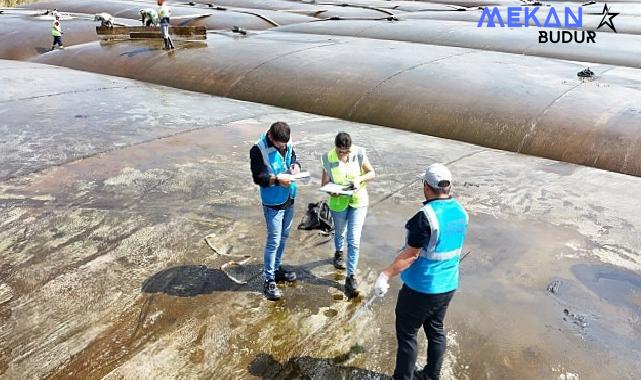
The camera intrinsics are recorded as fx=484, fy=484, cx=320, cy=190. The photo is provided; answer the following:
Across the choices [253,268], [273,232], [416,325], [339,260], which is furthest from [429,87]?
Result: [416,325]

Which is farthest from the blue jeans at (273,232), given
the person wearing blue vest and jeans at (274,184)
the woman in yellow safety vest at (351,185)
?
the woman in yellow safety vest at (351,185)

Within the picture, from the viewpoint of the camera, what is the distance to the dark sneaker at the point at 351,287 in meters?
4.59

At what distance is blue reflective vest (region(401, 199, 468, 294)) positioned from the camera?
321 cm

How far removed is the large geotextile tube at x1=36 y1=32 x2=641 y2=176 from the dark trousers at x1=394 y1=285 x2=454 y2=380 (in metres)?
6.36

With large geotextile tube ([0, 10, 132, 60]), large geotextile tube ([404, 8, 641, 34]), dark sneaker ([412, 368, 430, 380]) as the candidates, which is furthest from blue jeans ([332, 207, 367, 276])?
large geotextile tube ([0, 10, 132, 60])

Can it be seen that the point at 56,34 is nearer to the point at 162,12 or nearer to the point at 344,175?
the point at 162,12

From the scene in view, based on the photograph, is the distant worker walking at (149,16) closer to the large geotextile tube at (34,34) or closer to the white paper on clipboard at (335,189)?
the large geotextile tube at (34,34)

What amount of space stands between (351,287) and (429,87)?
7.15 m

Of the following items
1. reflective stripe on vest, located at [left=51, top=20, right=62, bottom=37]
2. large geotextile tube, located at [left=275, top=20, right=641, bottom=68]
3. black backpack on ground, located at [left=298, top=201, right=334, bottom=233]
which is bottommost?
black backpack on ground, located at [left=298, top=201, right=334, bottom=233]

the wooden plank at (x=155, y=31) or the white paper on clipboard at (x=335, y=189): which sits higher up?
the wooden plank at (x=155, y=31)

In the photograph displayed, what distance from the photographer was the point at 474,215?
20.8 feet

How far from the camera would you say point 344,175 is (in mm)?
4594

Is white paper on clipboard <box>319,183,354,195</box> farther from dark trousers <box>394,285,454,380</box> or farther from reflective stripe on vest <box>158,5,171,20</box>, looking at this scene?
reflective stripe on vest <box>158,5,171,20</box>

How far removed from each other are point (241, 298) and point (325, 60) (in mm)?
9324
